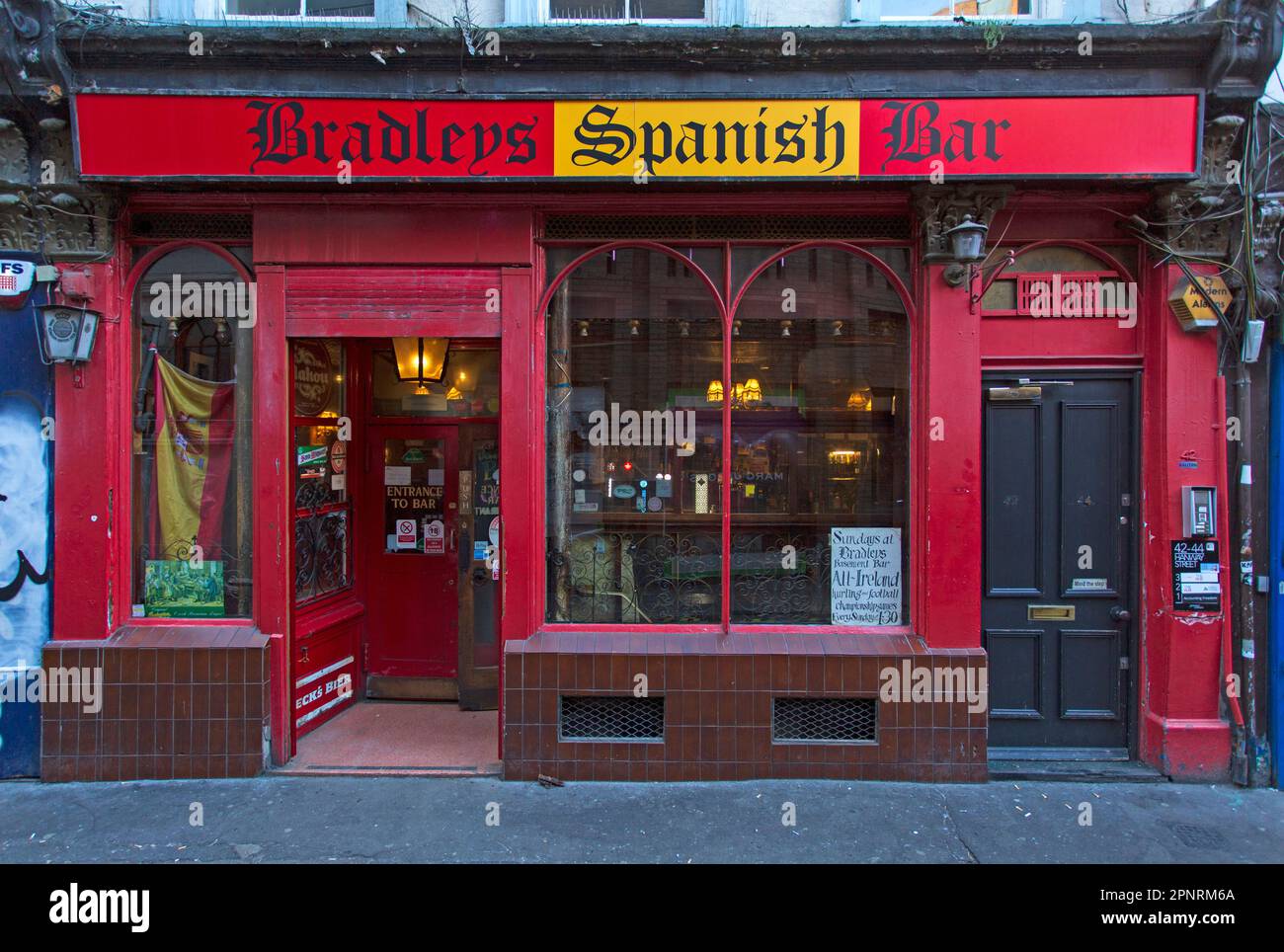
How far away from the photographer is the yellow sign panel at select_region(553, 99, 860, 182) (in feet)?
16.6

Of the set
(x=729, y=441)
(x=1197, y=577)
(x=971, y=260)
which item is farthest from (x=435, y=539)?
(x=1197, y=577)

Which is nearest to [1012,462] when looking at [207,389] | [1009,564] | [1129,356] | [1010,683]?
[1009,564]

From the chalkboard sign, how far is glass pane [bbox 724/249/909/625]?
6.22 feet

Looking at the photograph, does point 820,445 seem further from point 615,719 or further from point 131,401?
point 131,401

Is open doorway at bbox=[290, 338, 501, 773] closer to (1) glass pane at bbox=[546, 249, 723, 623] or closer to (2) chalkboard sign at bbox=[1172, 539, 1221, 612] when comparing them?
(1) glass pane at bbox=[546, 249, 723, 623]

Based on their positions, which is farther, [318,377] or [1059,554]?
[318,377]

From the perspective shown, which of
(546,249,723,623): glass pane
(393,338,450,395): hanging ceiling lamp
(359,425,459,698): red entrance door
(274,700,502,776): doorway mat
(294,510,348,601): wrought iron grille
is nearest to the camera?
(274,700,502,776): doorway mat

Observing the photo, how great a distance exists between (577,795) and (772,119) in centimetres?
484

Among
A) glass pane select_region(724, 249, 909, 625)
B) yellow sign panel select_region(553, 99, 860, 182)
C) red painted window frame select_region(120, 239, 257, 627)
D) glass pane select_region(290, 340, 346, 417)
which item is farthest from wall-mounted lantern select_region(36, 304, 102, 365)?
glass pane select_region(724, 249, 909, 625)

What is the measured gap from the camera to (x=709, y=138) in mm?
5082

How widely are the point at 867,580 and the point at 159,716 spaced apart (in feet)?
17.3

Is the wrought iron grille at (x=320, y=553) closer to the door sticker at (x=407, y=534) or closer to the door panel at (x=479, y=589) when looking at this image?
the door sticker at (x=407, y=534)

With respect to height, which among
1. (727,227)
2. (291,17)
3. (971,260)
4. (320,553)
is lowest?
(320,553)

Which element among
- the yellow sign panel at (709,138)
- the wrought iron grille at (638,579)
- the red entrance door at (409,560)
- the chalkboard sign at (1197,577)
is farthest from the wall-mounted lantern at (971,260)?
the red entrance door at (409,560)
